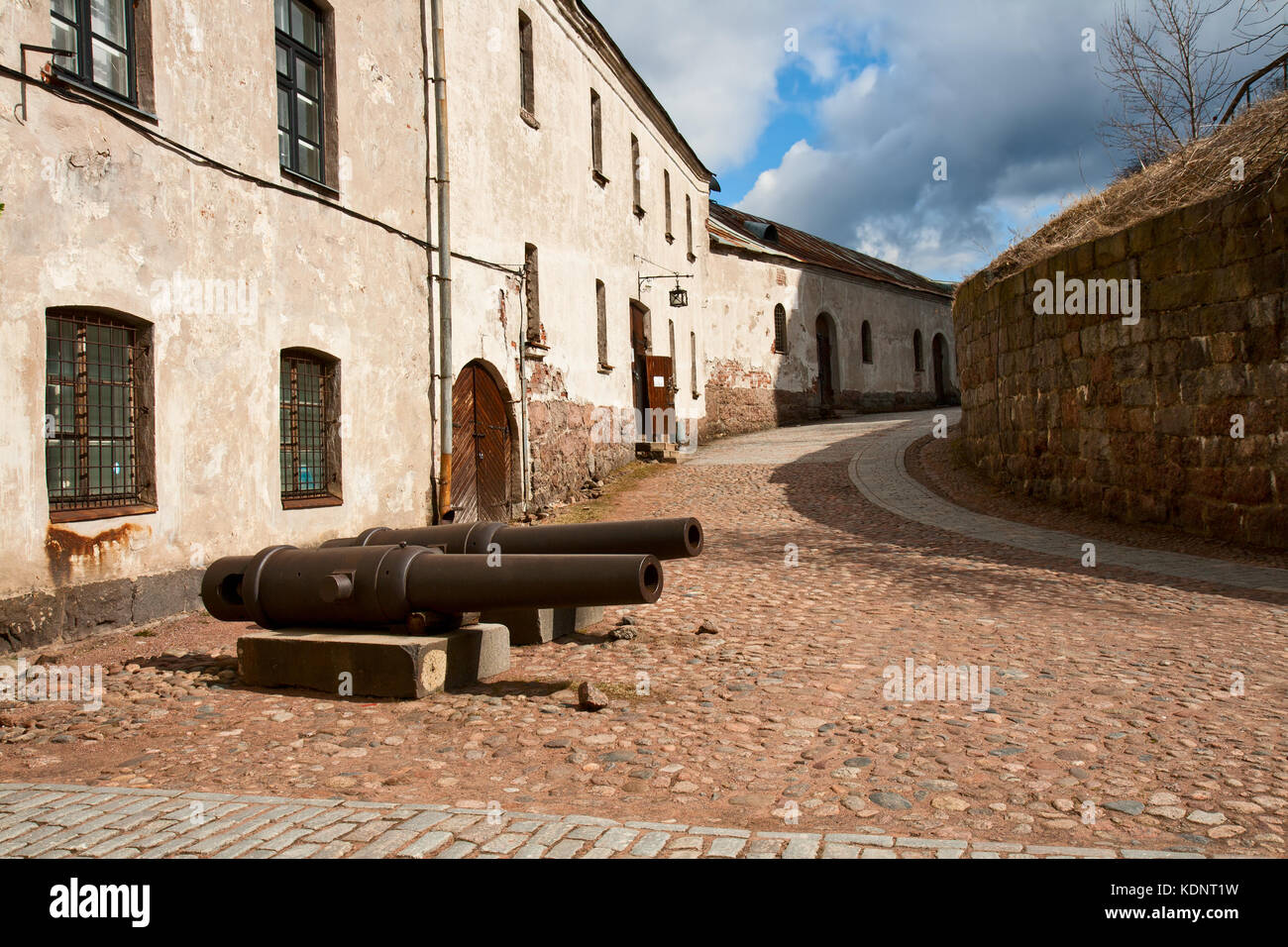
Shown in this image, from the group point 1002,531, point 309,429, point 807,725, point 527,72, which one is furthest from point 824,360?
point 807,725

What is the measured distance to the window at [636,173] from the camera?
19.8m

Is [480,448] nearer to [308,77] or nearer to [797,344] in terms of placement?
[308,77]

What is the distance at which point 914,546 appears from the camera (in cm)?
1007

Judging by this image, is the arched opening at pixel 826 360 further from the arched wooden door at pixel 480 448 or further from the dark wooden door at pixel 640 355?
the arched wooden door at pixel 480 448

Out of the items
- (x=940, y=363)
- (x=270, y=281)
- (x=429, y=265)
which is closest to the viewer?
(x=270, y=281)

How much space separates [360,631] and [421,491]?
19.1ft

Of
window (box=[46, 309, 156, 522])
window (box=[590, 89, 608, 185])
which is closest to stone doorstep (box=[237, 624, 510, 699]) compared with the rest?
window (box=[46, 309, 156, 522])

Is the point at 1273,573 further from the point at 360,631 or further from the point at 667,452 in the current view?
the point at 667,452

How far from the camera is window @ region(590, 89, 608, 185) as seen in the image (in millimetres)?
17375

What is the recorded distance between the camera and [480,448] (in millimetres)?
12781

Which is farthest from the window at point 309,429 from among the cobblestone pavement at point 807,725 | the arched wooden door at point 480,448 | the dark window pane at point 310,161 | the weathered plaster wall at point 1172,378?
the weathered plaster wall at point 1172,378

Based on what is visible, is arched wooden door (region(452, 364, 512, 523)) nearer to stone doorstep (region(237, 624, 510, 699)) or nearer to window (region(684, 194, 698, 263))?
A: stone doorstep (region(237, 624, 510, 699))

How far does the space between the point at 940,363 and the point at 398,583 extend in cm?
3396
